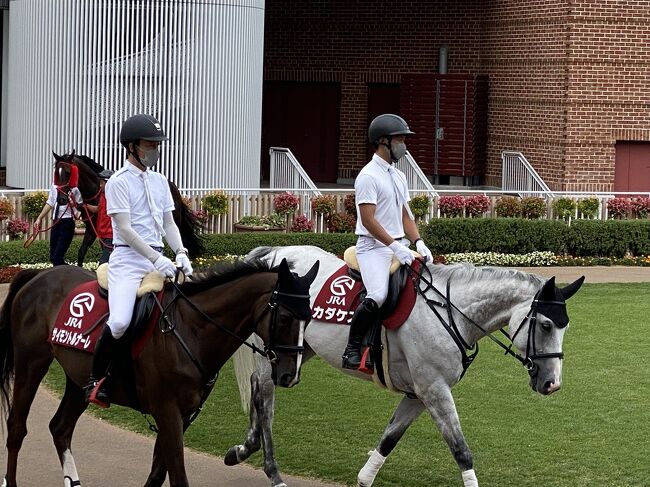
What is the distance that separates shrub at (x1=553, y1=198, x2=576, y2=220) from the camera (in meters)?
22.8

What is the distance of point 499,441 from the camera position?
33.4 ft

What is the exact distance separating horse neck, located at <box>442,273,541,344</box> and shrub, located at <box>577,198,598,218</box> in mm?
14850

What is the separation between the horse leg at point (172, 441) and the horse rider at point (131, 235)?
45 centimetres

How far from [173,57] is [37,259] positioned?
555cm

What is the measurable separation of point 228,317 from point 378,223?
147 centimetres

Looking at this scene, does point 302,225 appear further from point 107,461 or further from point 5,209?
point 107,461

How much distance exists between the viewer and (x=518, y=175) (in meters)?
27.0

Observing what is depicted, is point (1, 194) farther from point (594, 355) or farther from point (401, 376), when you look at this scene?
point (401, 376)

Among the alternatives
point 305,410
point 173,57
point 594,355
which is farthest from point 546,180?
point 305,410

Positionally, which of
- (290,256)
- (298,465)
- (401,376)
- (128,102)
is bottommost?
(298,465)

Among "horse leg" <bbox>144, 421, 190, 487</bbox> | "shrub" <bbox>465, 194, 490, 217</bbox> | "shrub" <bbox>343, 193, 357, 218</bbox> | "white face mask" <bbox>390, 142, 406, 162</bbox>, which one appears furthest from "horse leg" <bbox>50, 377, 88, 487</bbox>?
"shrub" <bbox>465, 194, 490, 217</bbox>

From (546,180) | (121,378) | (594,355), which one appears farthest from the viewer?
(546,180)

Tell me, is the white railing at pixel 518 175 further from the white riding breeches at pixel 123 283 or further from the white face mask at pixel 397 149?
the white riding breeches at pixel 123 283

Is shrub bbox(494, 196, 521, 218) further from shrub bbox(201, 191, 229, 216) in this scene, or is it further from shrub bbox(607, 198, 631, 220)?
shrub bbox(201, 191, 229, 216)
